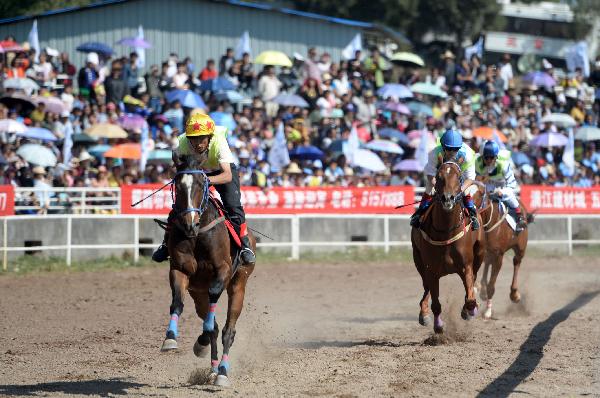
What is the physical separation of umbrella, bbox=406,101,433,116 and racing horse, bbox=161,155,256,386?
19.4m

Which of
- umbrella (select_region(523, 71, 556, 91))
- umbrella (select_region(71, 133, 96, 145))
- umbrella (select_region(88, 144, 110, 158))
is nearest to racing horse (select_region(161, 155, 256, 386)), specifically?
umbrella (select_region(88, 144, 110, 158))

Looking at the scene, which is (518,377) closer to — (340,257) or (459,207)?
(459,207)

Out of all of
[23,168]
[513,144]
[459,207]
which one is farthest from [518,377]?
[513,144]

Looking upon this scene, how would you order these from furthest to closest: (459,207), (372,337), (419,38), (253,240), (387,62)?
(419,38)
(387,62)
(372,337)
(459,207)
(253,240)

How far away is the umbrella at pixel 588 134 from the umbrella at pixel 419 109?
4.63 metres

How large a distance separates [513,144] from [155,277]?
13610 millimetres

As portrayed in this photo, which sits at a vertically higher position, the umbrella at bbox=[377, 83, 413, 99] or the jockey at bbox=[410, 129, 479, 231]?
the umbrella at bbox=[377, 83, 413, 99]

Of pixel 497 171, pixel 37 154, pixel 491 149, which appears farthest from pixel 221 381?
pixel 37 154

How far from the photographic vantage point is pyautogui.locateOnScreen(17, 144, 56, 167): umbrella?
66.2 ft

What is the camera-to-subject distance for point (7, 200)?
18594 millimetres

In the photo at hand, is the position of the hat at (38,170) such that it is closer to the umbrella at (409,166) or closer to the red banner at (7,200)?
the red banner at (7,200)

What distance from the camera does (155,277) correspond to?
18.5m

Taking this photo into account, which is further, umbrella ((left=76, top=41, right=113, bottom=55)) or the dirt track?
umbrella ((left=76, top=41, right=113, bottom=55))

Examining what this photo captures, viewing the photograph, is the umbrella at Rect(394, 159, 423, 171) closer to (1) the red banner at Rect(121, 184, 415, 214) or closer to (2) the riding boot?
(1) the red banner at Rect(121, 184, 415, 214)
